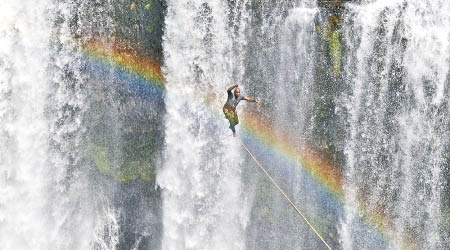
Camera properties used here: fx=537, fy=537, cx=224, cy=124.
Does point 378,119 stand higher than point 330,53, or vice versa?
point 330,53

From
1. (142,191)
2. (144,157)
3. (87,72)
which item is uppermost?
(87,72)

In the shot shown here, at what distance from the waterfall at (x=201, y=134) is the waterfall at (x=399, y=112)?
2090 millimetres

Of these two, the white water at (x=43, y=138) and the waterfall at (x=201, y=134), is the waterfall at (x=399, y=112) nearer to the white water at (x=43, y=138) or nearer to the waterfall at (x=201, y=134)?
the waterfall at (x=201, y=134)

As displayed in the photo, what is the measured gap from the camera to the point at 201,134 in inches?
393

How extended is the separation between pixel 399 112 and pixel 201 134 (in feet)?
11.7

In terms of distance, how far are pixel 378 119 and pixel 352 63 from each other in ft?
3.56

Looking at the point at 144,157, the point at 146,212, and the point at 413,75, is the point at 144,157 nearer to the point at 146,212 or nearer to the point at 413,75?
the point at 146,212

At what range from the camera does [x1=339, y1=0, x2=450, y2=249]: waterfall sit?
30.1 feet

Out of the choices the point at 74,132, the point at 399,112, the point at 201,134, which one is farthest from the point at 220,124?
the point at 399,112

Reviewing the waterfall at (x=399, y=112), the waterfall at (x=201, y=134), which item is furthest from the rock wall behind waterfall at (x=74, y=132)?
the waterfall at (x=399, y=112)

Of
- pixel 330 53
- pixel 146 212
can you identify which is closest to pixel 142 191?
pixel 146 212

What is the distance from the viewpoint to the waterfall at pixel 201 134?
32.1 feet

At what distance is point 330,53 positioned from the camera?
9523mm

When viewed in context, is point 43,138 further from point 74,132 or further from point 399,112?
point 399,112
